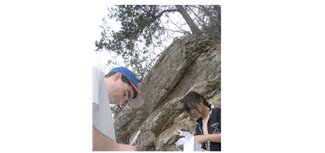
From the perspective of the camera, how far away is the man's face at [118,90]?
3486mm

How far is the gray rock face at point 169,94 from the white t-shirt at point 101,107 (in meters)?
0.06

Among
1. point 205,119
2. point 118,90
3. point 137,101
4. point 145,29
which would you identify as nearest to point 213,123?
point 205,119

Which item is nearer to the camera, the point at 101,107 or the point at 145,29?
the point at 101,107

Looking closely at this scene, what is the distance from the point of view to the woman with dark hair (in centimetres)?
346

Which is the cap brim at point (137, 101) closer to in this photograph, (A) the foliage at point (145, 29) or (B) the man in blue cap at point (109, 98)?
(B) the man in blue cap at point (109, 98)

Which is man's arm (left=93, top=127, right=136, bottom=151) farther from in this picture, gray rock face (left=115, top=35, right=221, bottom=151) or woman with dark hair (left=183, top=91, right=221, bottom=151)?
woman with dark hair (left=183, top=91, right=221, bottom=151)

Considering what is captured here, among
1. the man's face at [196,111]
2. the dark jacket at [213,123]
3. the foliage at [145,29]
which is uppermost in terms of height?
the foliage at [145,29]

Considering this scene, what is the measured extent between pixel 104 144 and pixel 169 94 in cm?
62

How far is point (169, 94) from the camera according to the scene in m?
3.54

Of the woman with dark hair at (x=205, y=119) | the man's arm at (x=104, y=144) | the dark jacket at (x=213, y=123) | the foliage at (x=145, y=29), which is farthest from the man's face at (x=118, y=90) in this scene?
the dark jacket at (x=213, y=123)

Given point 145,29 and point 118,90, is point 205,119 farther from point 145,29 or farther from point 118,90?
point 145,29

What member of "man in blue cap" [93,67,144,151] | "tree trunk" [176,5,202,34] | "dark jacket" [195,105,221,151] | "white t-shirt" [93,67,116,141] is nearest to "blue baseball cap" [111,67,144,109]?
"man in blue cap" [93,67,144,151]
